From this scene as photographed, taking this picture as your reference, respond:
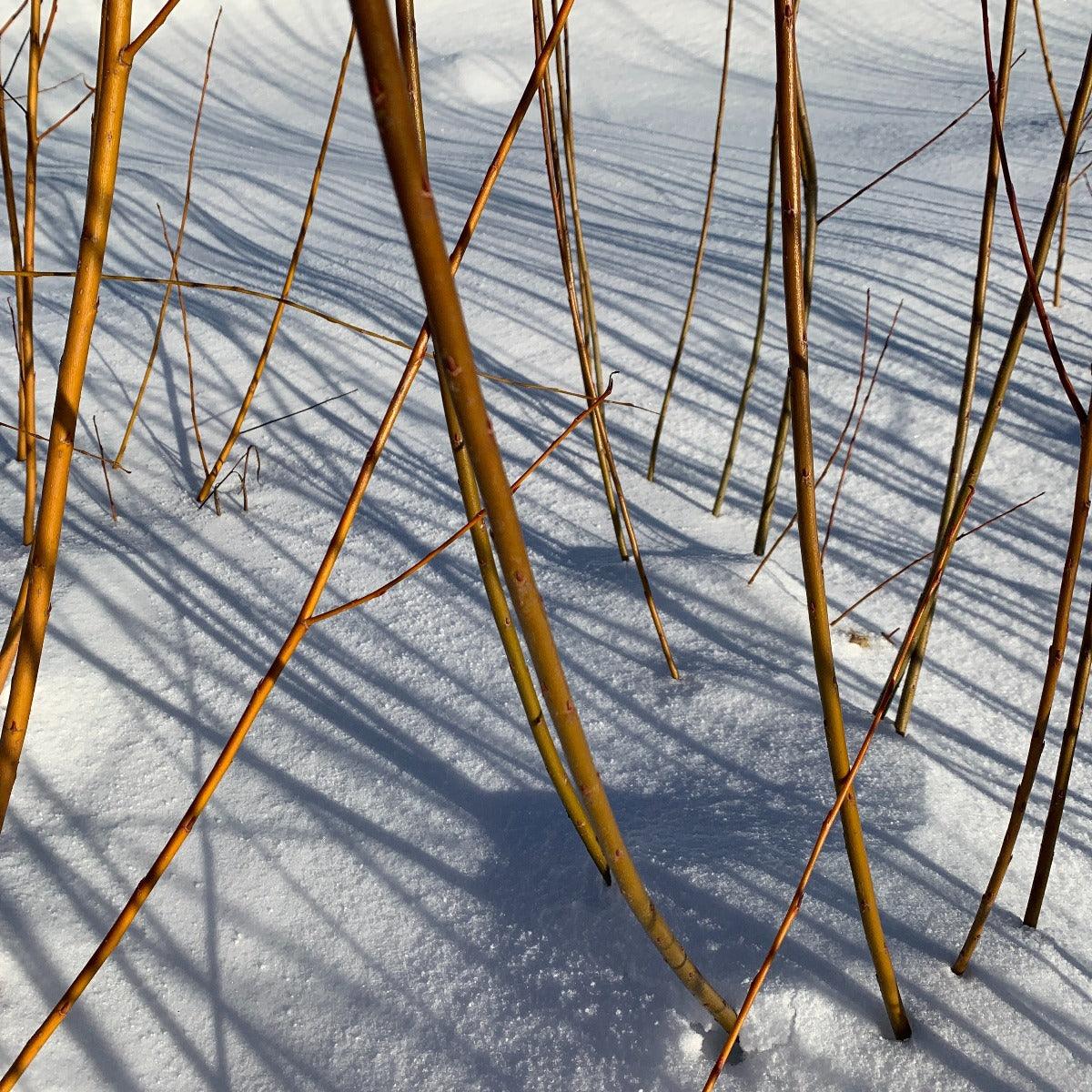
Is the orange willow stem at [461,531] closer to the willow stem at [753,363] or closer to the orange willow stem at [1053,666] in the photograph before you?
the orange willow stem at [1053,666]

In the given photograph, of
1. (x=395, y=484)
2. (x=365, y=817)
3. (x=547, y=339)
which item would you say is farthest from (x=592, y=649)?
(x=547, y=339)

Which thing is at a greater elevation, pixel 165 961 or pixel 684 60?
pixel 684 60

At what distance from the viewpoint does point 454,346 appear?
0.83ft

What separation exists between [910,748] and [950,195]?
1507 mm

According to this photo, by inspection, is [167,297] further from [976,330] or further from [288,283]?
[976,330]

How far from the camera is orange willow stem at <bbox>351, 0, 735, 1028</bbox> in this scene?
225mm

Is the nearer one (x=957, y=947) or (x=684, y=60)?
(x=957, y=947)

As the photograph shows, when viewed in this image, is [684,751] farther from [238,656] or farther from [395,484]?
[395,484]

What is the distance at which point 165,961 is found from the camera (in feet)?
2.19

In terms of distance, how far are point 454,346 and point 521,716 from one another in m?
0.66

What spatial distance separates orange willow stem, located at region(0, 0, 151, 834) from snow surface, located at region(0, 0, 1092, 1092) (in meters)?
0.31

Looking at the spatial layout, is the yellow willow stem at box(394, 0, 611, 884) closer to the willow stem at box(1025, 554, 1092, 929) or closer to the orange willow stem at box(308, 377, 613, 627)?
the orange willow stem at box(308, 377, 613, 627)

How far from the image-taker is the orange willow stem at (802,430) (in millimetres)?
340

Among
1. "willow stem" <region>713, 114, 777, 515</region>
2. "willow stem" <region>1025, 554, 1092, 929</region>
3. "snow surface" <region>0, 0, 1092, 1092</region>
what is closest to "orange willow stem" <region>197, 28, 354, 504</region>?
"snow surface" <region>0, 0, 1092, 1092</region>
